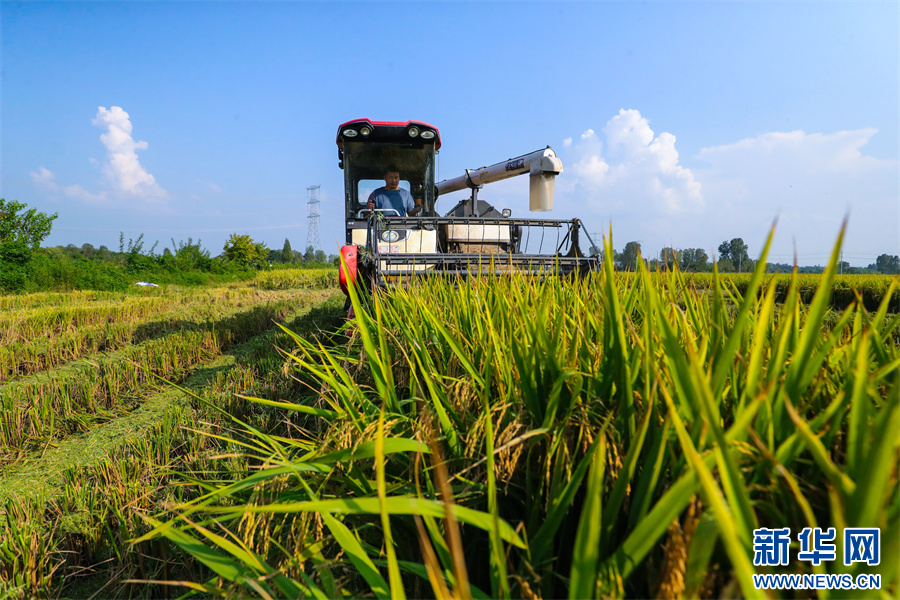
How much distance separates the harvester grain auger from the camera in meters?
4.62

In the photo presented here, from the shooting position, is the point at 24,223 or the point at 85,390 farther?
the point at 24,223

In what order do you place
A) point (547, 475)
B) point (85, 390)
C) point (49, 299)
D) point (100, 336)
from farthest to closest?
point (49, 299) < point (100, 336) < point (85, 390) < point (547, 475)

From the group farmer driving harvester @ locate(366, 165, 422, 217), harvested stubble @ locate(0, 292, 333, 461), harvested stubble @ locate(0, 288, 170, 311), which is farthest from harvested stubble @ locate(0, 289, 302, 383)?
farmer driving harvester @ locate(366, 165, 422, 217)

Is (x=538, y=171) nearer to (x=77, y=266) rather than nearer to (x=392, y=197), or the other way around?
(x=392, y=197)

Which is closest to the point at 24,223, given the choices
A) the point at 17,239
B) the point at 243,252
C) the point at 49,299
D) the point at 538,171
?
the point at 17,239

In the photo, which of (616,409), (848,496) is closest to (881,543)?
(848,496)

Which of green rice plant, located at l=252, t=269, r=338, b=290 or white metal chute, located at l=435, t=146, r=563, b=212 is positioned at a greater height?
white metal chute, located at l=435, t=146, r=563, b=212

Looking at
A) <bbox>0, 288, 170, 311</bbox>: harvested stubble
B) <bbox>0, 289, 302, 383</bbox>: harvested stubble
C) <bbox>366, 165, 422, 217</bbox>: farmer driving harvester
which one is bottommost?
<bbox>0, 289, 302, 383</bbox>: harvested stubble

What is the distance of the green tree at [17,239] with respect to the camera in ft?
47.1

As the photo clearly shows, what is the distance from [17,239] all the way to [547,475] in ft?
70.2

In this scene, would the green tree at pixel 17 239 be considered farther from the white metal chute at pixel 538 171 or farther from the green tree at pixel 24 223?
the white metal chute at pixel 538 171

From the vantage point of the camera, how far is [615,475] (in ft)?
2.92

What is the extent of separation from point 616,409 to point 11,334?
29.8 feet

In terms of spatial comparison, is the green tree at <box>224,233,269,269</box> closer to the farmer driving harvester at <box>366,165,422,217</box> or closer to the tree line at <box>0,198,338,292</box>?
the tree line at <box>0,198,338,292</box>
